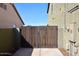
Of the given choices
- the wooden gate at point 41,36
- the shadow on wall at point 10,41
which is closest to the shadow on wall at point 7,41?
the shadow on wall at point 10,41

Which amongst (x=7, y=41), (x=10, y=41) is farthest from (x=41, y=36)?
(x=7, y=41)

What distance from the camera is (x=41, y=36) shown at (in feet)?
28.9

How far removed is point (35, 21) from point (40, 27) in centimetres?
138

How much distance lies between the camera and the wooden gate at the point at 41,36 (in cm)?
873

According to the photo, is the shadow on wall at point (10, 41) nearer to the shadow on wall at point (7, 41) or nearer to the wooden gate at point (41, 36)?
the shadow on wall at point (7, 41)

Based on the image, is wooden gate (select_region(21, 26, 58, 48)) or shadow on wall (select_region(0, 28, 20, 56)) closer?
shadow on wall (select_region(0, 28, 20, 56))

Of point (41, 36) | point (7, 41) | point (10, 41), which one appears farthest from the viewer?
point (41, 36)

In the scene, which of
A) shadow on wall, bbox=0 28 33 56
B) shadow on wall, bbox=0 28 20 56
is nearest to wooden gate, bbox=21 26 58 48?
shadow on wall, bbox=0 28 33 56

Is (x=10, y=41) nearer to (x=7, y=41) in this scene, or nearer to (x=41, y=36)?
(x=7, y=41)

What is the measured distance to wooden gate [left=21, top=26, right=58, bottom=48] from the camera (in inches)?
344

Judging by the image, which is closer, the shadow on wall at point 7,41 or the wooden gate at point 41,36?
the shadow on wall at point 7,41

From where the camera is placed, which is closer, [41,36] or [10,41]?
[10,41]

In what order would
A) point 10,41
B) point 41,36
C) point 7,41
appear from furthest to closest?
point 41,36, point 10,41, point 7,41

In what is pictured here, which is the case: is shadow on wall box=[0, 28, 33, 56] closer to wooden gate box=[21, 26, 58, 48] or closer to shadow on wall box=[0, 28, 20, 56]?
shadow on wall box=[0, 28, 20, 56]
